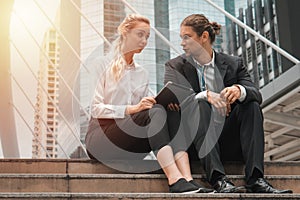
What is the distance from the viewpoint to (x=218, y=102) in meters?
2.54

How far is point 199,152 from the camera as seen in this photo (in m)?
2.52

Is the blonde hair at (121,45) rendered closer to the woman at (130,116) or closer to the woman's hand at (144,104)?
the woman at (130,116)

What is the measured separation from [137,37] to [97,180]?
73 cm

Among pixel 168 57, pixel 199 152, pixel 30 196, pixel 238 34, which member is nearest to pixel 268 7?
pixel 238 34

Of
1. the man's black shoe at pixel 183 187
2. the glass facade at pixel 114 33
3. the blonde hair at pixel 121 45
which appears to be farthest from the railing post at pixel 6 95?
the man's black shoe at pixel 183 187

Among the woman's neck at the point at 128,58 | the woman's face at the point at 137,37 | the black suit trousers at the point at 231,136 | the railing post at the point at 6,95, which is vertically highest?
the railing post at the point at 6,95

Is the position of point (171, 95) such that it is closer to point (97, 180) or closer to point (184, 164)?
point (184, 164)

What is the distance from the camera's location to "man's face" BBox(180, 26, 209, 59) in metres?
2.76

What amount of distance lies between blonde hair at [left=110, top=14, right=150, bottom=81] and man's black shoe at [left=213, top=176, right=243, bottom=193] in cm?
73

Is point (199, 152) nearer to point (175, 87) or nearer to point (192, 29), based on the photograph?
point (175, 87)

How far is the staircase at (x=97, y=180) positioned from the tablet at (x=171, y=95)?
30cm

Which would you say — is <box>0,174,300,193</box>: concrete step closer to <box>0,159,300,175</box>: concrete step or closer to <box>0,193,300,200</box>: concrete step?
<box>0,159,300,175</box>: concrete step

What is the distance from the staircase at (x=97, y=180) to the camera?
213 cm

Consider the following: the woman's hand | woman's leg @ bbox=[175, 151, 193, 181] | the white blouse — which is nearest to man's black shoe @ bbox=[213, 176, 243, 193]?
woman's leg @ bbox=[175, 151, 193, 181]
